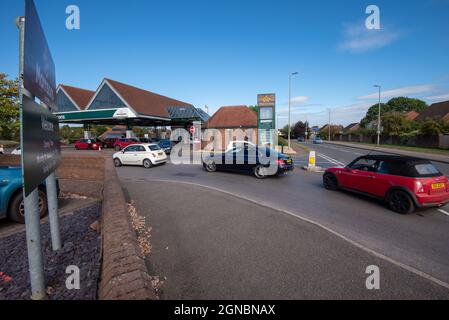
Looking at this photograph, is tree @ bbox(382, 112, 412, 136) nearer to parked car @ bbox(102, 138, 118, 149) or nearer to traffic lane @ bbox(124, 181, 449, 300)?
traffic lane @ bbox(124, 181, 449, 300)

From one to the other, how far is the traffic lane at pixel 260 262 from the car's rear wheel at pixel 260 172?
16.1ft

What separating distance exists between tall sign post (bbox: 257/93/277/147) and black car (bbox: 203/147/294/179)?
15014 millimetres

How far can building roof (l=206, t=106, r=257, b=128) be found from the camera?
107 feet

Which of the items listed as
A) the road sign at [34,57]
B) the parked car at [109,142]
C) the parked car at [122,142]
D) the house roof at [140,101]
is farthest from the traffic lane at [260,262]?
the house roof at [140,101]

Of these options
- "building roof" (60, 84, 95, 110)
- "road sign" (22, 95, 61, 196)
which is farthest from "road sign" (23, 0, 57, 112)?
"building roof" (60, 84, 95, 110)

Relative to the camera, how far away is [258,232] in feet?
14.5

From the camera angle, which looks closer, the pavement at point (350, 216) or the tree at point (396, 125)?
the pavement at point (350, 216)

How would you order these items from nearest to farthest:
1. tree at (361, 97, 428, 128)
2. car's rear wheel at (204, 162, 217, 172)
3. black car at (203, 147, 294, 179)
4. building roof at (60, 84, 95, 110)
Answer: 1. black car at (203, 147, 294, 179)
2. car's rear wheel at (204, 162, 217, 172)
3. building roof at (60, 84, 95, 110)
4. tree at (361, 97, 428, 128)

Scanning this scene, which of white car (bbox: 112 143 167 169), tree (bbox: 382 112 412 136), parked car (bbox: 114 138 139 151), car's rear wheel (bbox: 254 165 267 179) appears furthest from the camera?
tree (bbox: 382 112 412 136)

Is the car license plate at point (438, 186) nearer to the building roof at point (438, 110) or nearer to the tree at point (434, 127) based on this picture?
the tree at point (434, 127)

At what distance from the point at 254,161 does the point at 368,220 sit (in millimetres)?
5812

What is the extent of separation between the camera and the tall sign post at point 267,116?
84.3 feet

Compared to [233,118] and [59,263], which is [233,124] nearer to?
[233,118]

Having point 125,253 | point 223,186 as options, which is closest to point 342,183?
point 223,186
